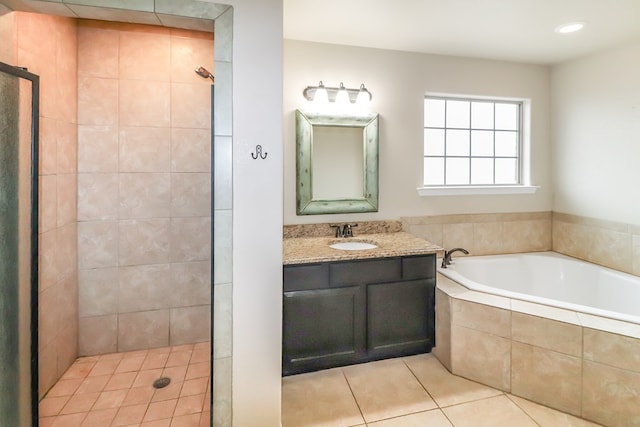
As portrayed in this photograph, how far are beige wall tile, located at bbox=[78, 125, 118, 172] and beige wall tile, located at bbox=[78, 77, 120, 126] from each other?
1.9 inches

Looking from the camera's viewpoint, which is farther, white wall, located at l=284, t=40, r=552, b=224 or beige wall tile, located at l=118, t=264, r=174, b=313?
white wall, located at l=284, t=40, r=552, b=224

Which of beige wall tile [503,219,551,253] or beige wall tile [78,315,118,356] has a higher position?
beige wall tile [503,219,551,253]

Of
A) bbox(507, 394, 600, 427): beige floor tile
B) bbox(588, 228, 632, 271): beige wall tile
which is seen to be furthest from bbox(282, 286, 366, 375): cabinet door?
bbox(588, 228, 632, 271): beige wall tile

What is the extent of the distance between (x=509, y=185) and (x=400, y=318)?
1830 millimetres

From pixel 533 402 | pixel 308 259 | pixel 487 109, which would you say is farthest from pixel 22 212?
pixel 487 109

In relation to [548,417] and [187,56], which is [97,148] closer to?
[187,56]

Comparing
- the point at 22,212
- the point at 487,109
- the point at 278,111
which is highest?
the point at 487,109

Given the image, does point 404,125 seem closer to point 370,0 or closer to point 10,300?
point 370,0

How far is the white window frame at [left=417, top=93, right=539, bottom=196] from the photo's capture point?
308cm

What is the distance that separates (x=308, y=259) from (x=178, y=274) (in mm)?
1165

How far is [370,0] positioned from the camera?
2.07 m

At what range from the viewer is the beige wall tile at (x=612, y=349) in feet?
5.83

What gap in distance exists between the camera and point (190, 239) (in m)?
2.67

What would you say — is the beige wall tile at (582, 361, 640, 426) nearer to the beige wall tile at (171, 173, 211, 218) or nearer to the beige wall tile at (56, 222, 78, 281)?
the beige wall tile at (171, 173, 211, 218)
